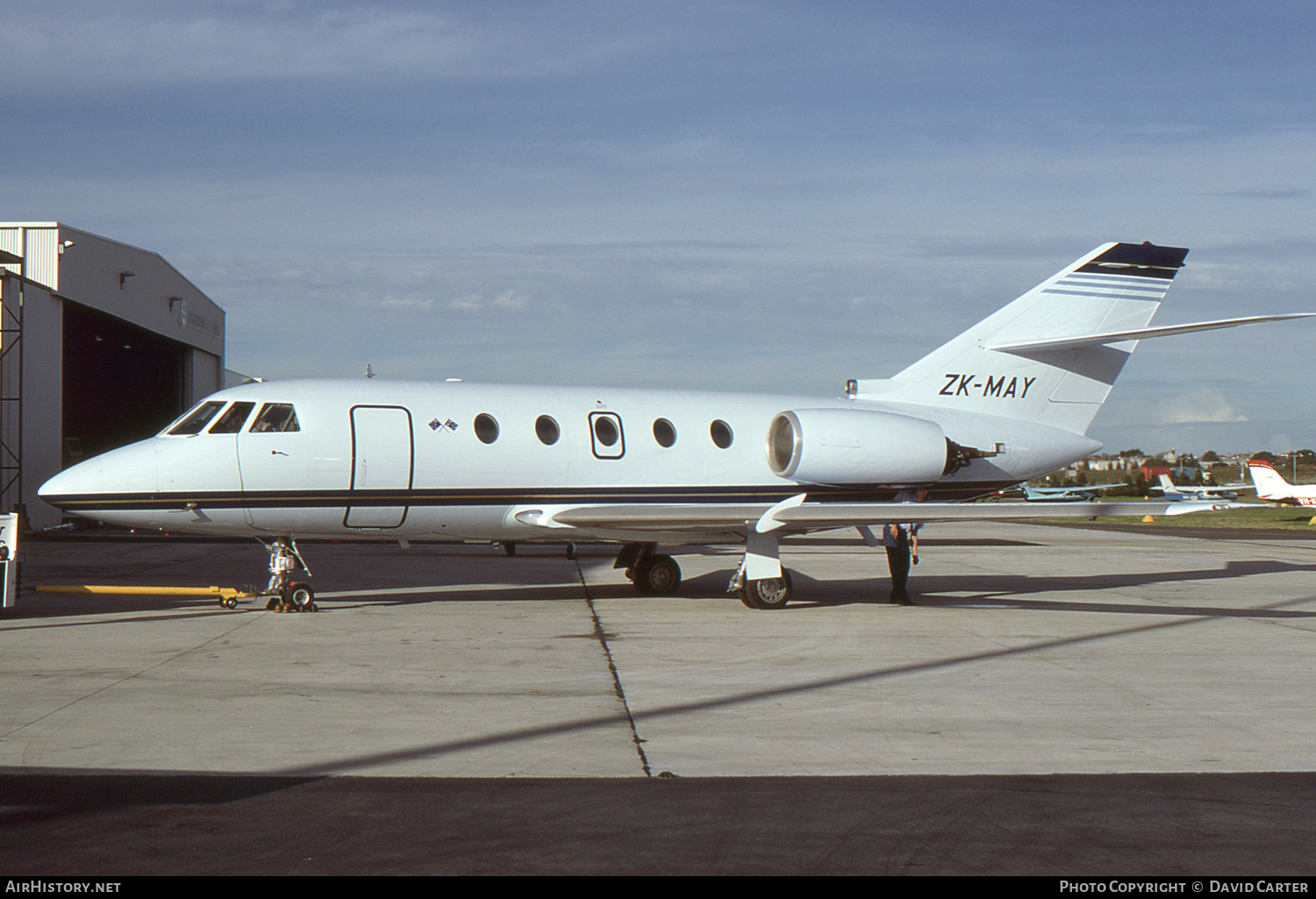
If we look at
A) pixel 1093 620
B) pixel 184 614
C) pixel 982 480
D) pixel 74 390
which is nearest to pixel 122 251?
pixel 74 390

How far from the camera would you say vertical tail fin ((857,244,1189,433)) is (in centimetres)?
1789

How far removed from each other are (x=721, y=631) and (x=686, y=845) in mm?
7893

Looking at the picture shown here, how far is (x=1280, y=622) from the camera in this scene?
565 inches

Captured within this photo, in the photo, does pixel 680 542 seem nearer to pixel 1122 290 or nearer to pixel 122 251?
pixel 1122 290

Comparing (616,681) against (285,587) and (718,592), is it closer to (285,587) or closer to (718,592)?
(285,587)

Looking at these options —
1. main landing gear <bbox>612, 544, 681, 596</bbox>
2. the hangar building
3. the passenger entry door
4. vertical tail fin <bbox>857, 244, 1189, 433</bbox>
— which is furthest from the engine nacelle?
the hangar building

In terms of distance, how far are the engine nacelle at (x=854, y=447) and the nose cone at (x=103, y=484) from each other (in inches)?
332

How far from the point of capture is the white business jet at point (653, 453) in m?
13.7

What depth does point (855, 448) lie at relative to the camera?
15.9 meters

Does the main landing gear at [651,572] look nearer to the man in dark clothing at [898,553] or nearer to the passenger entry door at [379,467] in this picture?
the man in dark clothing at [898,553]

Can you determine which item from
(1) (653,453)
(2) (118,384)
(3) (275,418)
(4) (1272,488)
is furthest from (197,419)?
(4) (1272,488)

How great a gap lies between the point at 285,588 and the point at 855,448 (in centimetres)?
798

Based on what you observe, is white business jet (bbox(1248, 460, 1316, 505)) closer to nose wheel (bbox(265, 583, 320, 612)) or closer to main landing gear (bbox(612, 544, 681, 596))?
main landing gear (bbox(612, 544, 681, 596))

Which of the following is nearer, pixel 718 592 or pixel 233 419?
pixel 233 419
